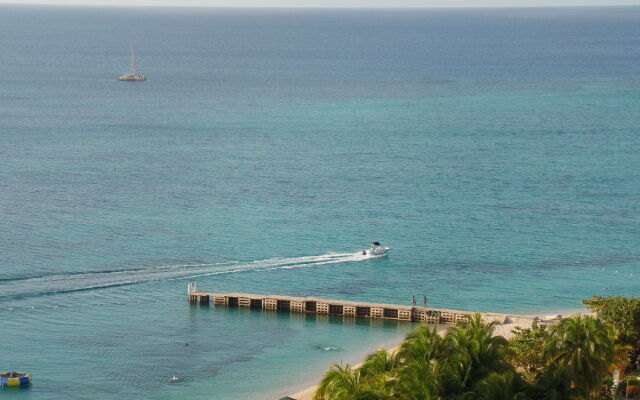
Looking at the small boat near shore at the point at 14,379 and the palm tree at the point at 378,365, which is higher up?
the palm tree at the point at 378,365

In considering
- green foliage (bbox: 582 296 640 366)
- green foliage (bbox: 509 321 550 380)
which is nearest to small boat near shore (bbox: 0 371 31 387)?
green foliage (bbox: 509 321 550 380)

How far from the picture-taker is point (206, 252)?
281 feet

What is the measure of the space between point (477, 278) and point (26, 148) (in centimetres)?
6832

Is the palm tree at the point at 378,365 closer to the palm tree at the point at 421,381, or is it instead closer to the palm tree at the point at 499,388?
the palm tree at the point at 421,381

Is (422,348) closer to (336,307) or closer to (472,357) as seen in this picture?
(472,357)

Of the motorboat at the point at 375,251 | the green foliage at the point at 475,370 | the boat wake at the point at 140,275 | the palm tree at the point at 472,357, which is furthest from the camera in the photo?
the motorboat at the point at 375,251

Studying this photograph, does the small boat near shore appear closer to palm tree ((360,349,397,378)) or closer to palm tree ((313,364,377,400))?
palm tree ((313,364,377,400))

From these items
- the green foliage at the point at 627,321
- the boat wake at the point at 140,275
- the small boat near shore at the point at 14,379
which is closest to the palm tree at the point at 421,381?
the green foliage at the point at 627,321

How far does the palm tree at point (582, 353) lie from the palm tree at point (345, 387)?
27.6 ft

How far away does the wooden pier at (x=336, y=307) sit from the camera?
233 feet

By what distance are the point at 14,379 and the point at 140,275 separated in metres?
20.8

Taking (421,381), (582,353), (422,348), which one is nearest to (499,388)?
(421,381)

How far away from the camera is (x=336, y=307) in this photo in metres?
72.6

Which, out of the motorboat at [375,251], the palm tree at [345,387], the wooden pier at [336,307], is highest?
the motorboat at [375,251]
